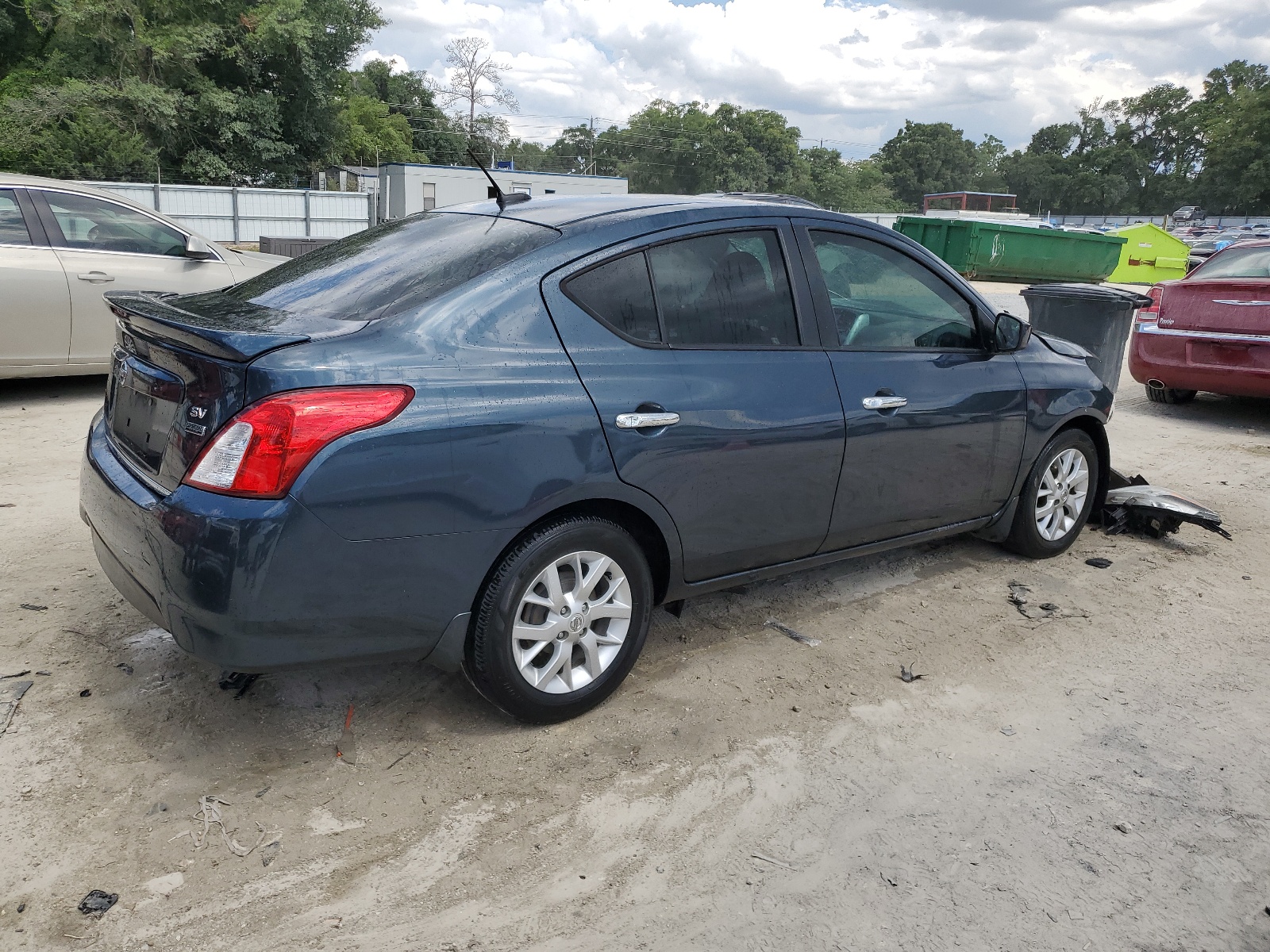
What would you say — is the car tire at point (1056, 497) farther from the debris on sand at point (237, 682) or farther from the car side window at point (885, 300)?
the debris on sand at point (237, 682)

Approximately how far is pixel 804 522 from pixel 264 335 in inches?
80.6

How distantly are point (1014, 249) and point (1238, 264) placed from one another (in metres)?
17.0

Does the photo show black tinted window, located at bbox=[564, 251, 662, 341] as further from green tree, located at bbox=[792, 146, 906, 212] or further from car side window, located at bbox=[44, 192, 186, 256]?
green tree, located at bbox=[792, 146, 906, 212]

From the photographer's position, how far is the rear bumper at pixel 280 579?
8.46 feet

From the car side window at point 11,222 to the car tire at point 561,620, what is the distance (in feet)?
19.9

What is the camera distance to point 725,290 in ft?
11.6

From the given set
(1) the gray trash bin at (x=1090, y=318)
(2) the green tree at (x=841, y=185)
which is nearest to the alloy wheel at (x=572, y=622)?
(1) the gray trash bin at (x=1090, y=318)

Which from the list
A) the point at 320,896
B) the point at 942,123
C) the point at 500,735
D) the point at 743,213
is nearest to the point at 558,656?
the point at 500,735

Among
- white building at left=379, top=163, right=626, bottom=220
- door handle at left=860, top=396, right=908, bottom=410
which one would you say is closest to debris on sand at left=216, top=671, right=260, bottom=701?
door handle at left=860, top=396, right=908, bottom=410

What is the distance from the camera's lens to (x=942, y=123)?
110m

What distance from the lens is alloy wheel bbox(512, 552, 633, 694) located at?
3.07 metres

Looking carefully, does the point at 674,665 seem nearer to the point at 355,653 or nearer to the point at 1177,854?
the point at 355,653

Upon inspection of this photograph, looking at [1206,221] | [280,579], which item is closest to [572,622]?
[280,579]

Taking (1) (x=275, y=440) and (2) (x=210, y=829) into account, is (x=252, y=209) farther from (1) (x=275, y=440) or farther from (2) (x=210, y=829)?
(2) (x=210, y=829)
